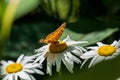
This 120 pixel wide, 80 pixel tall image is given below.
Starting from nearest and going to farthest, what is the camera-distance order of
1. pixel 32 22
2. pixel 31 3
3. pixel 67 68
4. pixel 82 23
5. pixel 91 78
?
pixel 91 78
pixel 67 68
pixel 82 23
pixel 31 3
pixel 32 22

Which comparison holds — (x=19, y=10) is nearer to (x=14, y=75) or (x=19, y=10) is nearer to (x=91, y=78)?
(x=14, y=75)

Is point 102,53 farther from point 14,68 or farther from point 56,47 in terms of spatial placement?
point 14,68

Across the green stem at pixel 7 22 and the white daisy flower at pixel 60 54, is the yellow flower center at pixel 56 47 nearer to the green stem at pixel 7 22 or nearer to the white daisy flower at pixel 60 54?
the white daisy flower at pixel 60 54

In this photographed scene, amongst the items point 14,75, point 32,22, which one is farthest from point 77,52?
point 32,22

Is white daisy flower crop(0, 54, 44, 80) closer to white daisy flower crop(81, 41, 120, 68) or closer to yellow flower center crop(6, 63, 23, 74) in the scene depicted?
yellow flower center crop(6, 63, 23, 74)

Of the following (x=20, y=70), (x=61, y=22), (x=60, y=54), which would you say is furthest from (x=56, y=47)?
(x=61, y=22)

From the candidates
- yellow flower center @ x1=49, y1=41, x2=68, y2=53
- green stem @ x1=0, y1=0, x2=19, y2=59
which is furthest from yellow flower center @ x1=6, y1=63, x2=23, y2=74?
green stem @ x1=0, y1=0, x2=19, y2=59

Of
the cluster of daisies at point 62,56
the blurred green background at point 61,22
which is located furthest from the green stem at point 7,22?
the blurred green background at point 61,22
